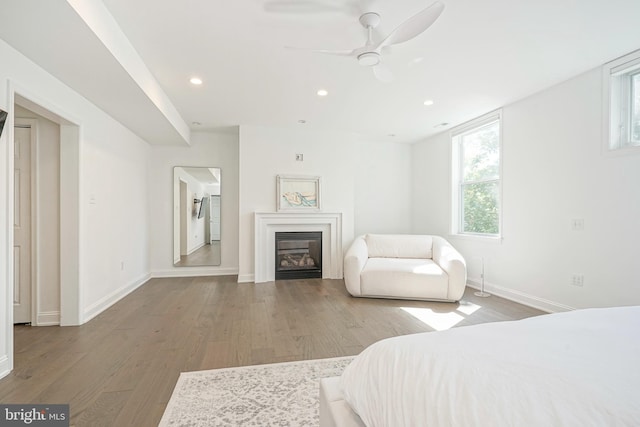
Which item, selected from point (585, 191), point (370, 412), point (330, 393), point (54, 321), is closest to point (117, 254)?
point (54, 321)

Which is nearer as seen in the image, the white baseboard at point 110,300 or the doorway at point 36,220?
the doorway at point 36,220

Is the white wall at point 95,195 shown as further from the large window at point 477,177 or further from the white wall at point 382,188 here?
the large window at point 477,177

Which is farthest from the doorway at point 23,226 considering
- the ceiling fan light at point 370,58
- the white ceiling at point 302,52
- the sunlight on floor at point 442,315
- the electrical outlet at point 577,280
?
the electrical outlet at point 577,280

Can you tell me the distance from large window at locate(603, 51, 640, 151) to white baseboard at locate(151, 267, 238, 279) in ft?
17.6

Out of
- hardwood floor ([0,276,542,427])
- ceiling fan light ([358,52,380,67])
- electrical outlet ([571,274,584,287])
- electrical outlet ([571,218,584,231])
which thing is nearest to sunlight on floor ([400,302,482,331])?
hardwood floor ([0,276,542,427])

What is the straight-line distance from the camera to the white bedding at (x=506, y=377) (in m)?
0.58

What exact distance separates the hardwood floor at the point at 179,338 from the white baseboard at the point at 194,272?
32.3 inches

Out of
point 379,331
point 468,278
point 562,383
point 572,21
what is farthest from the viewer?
point 468,278

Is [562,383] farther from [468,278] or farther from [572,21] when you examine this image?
[468,278]

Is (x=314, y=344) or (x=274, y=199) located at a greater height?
(x=274, y=199)

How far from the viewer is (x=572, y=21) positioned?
6.93 ft

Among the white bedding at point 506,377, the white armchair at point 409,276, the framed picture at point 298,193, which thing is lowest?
the white armchair at point 409,276

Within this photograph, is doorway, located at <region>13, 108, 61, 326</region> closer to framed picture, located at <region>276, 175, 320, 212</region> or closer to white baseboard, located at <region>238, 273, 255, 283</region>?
white baseboard, located at <region>238, 273, 255, 283</region>

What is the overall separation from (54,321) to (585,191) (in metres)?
5.56
